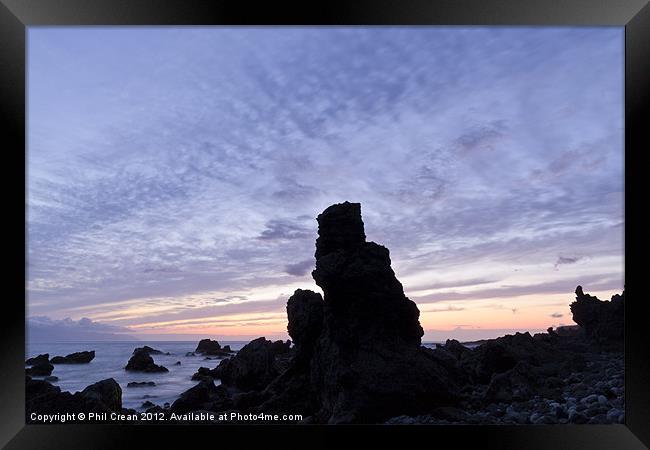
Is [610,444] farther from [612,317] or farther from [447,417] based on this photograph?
[612,317]

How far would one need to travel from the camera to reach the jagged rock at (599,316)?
40.7 feet

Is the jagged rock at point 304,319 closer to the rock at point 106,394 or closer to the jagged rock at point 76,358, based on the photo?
the rock at point 106,394

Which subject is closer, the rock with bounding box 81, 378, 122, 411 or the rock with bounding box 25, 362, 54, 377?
the rock with bounding box 81, 378, 122, 411

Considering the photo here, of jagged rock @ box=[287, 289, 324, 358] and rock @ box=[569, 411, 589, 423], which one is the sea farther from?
rock @ box=[569, 411, 589, 423]

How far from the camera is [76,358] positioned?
13.2 metres

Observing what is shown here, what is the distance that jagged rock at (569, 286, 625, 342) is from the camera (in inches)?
488

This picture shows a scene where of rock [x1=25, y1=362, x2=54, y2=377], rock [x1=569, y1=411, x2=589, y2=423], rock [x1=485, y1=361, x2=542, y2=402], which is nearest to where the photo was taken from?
rock [x1=569, y1=411, x2=589, y2=423]

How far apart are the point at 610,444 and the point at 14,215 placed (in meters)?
6.16

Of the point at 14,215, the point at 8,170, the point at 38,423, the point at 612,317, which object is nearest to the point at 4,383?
the point at 38,423

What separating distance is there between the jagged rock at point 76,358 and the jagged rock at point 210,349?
3.35 m

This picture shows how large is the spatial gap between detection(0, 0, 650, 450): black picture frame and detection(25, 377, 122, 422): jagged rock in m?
2.48

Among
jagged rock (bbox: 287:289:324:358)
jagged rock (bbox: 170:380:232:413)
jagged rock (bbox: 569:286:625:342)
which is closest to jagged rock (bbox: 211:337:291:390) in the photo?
jagged rock (bbox: 170:380:232:413)

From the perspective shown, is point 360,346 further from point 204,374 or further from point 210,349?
point 210,349

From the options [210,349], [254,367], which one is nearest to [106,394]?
[254,367]
